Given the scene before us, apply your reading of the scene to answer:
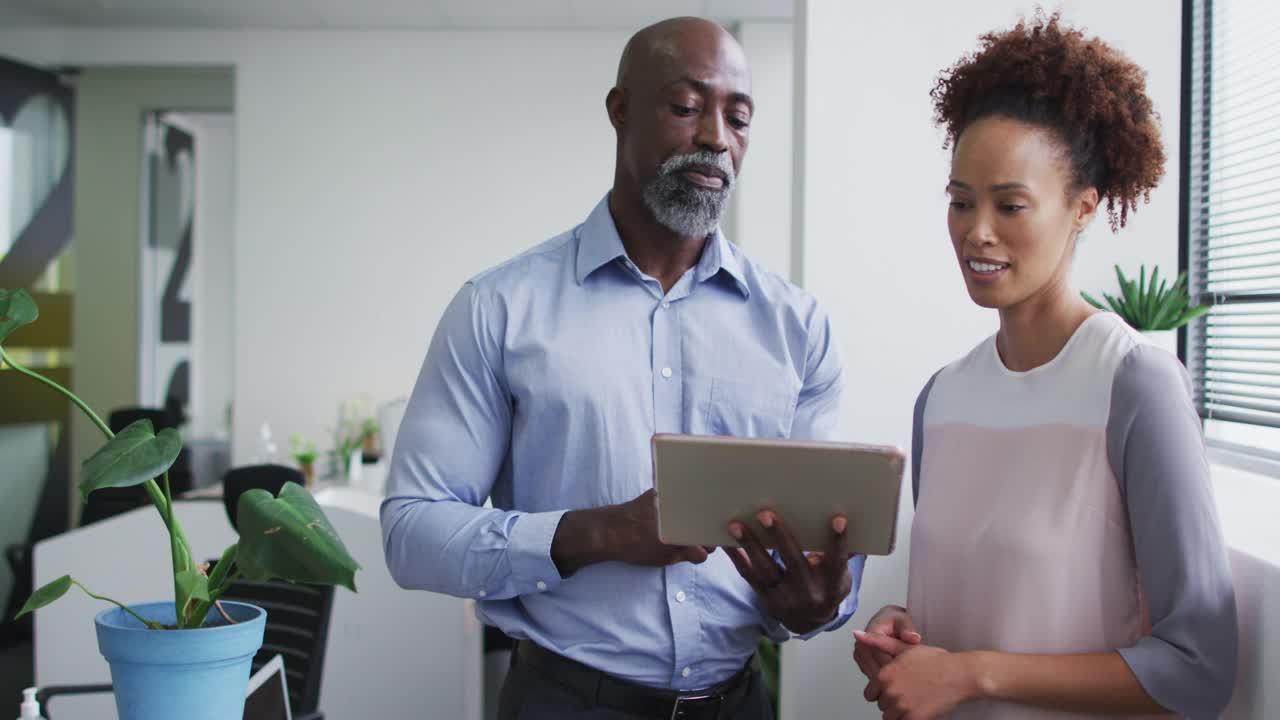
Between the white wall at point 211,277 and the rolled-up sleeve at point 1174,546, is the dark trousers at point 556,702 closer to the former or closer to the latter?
the rolled-up sleeve at point 1174,546

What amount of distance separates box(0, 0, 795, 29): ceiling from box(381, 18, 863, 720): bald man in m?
4.37

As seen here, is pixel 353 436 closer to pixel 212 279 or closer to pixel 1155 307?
pixel 212 279

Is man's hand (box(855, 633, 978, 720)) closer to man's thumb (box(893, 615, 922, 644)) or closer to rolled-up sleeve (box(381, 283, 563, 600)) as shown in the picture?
man's thumb (box(893, 615, 922, 644))

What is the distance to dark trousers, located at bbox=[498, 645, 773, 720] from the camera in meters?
1.39

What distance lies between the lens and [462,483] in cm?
146

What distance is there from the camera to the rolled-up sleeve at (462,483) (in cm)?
138

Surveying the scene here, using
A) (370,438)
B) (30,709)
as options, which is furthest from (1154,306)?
(370,438)

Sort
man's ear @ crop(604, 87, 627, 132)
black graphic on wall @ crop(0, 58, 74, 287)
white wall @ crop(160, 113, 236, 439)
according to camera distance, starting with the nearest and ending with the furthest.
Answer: man's ear @ crop(604, 87, 627, 132) < black graphic on wall @ crop(0, 58, 74, 287) < white wall @ crop(160, 113, 236, 439)

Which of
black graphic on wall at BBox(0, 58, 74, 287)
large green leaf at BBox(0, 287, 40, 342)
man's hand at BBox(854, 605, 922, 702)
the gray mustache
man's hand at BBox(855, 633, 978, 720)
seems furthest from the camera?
black graphic on wall at BBox(0, 58, 74, 287)

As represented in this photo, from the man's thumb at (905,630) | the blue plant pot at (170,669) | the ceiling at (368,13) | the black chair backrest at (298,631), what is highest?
the ceiling at (368,13)

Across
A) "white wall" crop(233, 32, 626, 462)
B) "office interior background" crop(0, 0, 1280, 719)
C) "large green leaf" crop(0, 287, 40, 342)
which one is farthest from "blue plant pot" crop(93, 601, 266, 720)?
"white wall" crop(233, 32, 626, 462)

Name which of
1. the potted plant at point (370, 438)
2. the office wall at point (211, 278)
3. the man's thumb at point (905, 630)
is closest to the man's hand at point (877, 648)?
the man's thumb at point (905, 630)

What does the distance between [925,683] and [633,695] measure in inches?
15.9

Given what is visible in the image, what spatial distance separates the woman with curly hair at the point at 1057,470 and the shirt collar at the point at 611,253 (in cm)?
38
